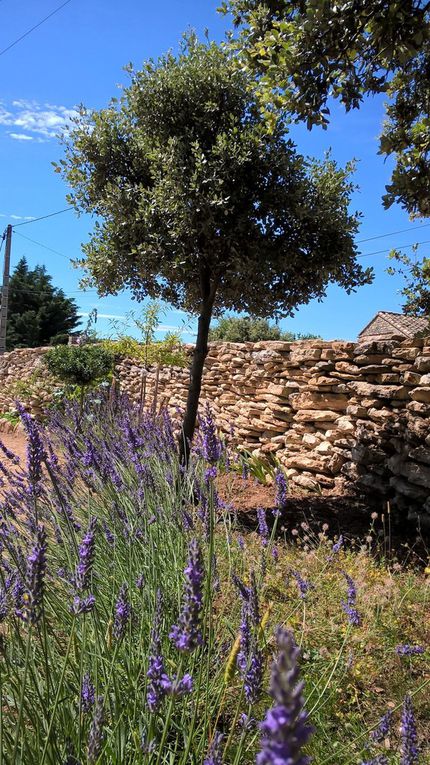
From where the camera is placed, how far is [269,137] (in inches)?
207

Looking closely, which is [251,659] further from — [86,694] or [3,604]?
[3,604]

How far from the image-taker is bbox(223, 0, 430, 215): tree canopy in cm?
311

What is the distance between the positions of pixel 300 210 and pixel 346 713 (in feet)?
13.4

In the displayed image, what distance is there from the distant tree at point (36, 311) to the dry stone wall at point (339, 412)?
823 inches

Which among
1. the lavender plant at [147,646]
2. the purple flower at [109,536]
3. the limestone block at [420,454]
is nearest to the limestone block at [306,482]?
the limestone block at [420,454]

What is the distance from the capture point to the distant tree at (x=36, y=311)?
27.6 metres

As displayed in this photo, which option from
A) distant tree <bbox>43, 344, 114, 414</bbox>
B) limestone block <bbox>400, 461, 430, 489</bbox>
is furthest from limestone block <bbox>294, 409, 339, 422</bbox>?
distant tree <bbox>43, 344, 114, 414</bbox>

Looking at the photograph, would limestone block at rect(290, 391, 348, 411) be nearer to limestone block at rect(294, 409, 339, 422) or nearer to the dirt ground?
limestone block at rect(294, 409, 339, 422)

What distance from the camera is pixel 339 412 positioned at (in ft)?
21.1

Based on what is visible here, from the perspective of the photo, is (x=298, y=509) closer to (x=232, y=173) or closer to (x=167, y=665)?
(x=232, y=173)

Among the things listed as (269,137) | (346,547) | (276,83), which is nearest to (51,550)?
(346,547)

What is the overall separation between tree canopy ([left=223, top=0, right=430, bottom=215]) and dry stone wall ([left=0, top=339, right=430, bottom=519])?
2041 mm

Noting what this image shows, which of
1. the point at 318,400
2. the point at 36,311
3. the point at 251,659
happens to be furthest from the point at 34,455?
the point at 36,311

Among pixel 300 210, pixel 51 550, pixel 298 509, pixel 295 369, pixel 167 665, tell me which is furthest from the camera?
pixel 295 369
